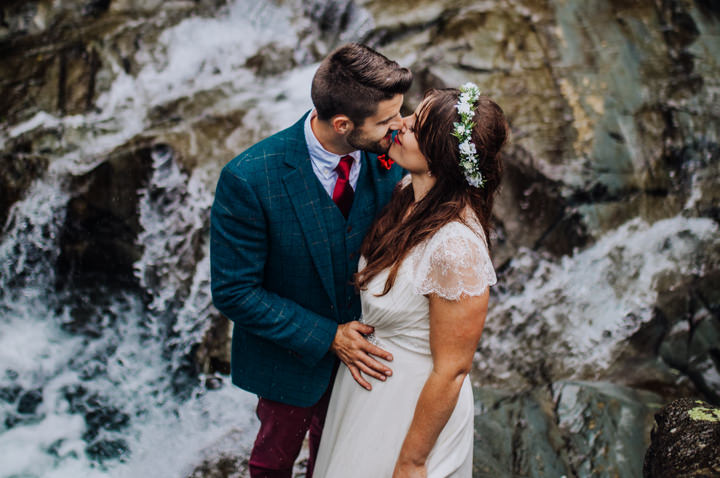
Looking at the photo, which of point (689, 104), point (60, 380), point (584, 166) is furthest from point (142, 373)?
point (689, 104)

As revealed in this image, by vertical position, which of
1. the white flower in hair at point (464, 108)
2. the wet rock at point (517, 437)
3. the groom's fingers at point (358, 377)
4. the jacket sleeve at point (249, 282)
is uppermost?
the white flower in hair at point (464, 108)

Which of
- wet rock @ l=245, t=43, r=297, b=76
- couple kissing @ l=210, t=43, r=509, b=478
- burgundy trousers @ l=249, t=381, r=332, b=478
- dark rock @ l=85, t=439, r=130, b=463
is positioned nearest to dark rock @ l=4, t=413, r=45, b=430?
dark rock @ l=85, t=439, r=130, b=463

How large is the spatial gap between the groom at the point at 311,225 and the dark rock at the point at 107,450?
1975 mm

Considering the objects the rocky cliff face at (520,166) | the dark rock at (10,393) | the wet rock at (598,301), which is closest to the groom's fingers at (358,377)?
the rocky cliff face at (520,166)

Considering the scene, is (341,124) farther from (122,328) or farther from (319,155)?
(122,328)

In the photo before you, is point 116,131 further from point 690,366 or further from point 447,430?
point 690,366

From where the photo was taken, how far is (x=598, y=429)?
12.6 ft

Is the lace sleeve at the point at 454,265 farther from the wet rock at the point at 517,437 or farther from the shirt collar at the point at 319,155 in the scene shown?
the wet rock at the point at 517,437

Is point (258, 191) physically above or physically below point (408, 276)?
above

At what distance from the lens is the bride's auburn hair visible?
7.52 feet

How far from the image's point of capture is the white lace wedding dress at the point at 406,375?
2188 millimetres

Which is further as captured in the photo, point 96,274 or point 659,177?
point 659,177

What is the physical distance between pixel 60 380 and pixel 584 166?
4467 mm

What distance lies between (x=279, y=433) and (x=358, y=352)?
68 cm
